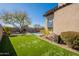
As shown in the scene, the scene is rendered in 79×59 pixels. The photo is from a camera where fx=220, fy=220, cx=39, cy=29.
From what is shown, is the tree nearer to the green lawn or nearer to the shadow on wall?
the green lawn

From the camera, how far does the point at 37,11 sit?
27.0 ft

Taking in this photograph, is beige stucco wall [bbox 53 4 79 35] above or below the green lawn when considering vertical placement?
above

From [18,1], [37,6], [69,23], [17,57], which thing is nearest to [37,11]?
[37,6]

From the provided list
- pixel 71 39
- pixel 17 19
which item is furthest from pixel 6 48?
pixel 71 39

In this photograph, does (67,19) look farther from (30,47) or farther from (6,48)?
(6,48)

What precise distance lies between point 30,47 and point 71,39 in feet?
5.07

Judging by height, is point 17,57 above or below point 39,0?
below

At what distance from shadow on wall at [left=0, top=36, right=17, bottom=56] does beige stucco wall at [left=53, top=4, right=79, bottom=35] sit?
70.3 inches

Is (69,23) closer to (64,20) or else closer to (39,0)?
(64,20)

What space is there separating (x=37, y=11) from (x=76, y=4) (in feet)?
4.82

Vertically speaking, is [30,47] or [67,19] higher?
[67,19]

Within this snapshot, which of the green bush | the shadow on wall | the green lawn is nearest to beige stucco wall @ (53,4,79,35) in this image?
the green bush

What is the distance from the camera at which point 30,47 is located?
320 inches

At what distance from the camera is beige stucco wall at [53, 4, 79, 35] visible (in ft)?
27.1
